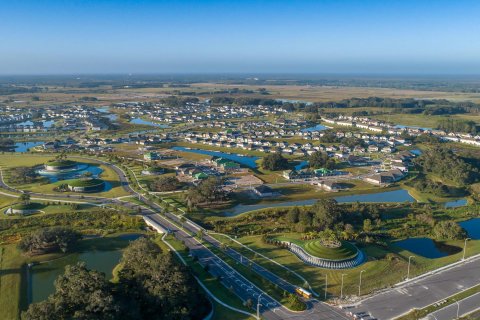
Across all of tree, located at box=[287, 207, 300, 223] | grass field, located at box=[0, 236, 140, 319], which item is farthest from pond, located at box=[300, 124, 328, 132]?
grass field, located at box=[0, 236, 140, 319]

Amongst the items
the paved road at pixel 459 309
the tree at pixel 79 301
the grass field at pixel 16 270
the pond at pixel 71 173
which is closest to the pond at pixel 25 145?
the pond at pixel 71 173

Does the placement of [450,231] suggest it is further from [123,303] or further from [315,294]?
[123,303]

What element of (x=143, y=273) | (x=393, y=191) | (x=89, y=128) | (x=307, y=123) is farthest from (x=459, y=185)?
(x=89, y=128)

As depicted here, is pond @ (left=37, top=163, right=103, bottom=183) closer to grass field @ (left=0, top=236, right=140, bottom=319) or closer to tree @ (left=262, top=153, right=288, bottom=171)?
grass field @ (left=0, top=236, right=140, bottom=319)

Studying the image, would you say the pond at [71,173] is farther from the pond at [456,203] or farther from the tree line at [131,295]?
the pond at [456,203]

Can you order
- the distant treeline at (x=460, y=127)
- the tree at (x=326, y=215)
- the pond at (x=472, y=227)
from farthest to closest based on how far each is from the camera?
the distant treeline at (x=460, y=127)
the pond at (x=472, y=227)
the tree at (x=326, y=215)

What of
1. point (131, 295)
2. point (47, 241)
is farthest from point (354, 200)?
point (47, 241)

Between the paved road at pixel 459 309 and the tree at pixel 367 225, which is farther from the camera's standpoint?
Answer: the tree at pixel 367 225
